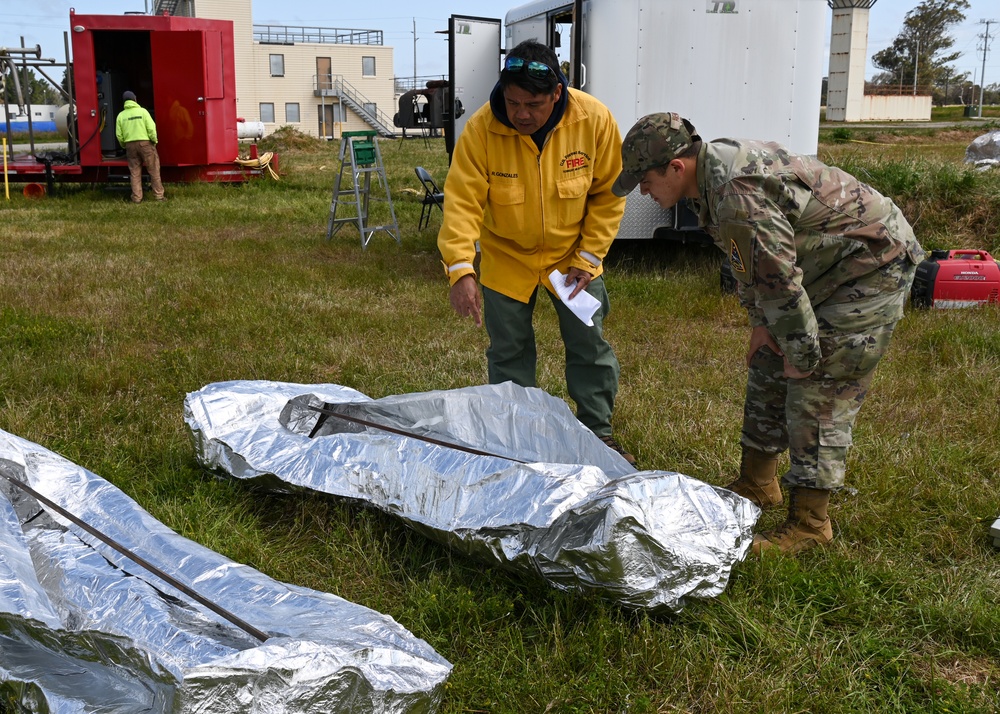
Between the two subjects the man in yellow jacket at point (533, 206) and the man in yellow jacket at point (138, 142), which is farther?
the man in yellow jacket at point (138, 142)

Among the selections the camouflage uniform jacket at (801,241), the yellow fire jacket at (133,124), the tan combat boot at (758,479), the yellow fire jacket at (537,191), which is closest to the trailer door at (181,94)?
the yellow fire jacket at (133,124)

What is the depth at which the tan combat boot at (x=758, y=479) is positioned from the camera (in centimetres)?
342

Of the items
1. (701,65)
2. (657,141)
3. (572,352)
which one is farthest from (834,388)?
(701,65)

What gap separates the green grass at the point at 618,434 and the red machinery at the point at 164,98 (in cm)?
591

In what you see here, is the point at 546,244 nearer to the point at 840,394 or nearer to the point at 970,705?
the point at 840,394

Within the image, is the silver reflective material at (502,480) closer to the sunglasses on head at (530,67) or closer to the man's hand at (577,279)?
the man's hand at (577,279)

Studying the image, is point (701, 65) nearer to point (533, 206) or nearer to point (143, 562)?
point (533, 206)

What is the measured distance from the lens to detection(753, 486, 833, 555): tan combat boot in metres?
3.08

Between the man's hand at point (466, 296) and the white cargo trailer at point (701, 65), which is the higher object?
the white cargo trailer at point (701, 65)

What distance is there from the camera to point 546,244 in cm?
376

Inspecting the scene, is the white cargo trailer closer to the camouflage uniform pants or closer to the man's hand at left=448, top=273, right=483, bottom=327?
the man's hand at left=448, top=273, right=483, bottom=327

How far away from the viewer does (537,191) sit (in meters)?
Result: 3.64

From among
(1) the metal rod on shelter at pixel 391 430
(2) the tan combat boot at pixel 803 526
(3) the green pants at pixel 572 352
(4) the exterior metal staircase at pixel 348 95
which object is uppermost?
(4) the exterior metal staircase at pixel 348 95

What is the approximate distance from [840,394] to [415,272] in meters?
5.82
